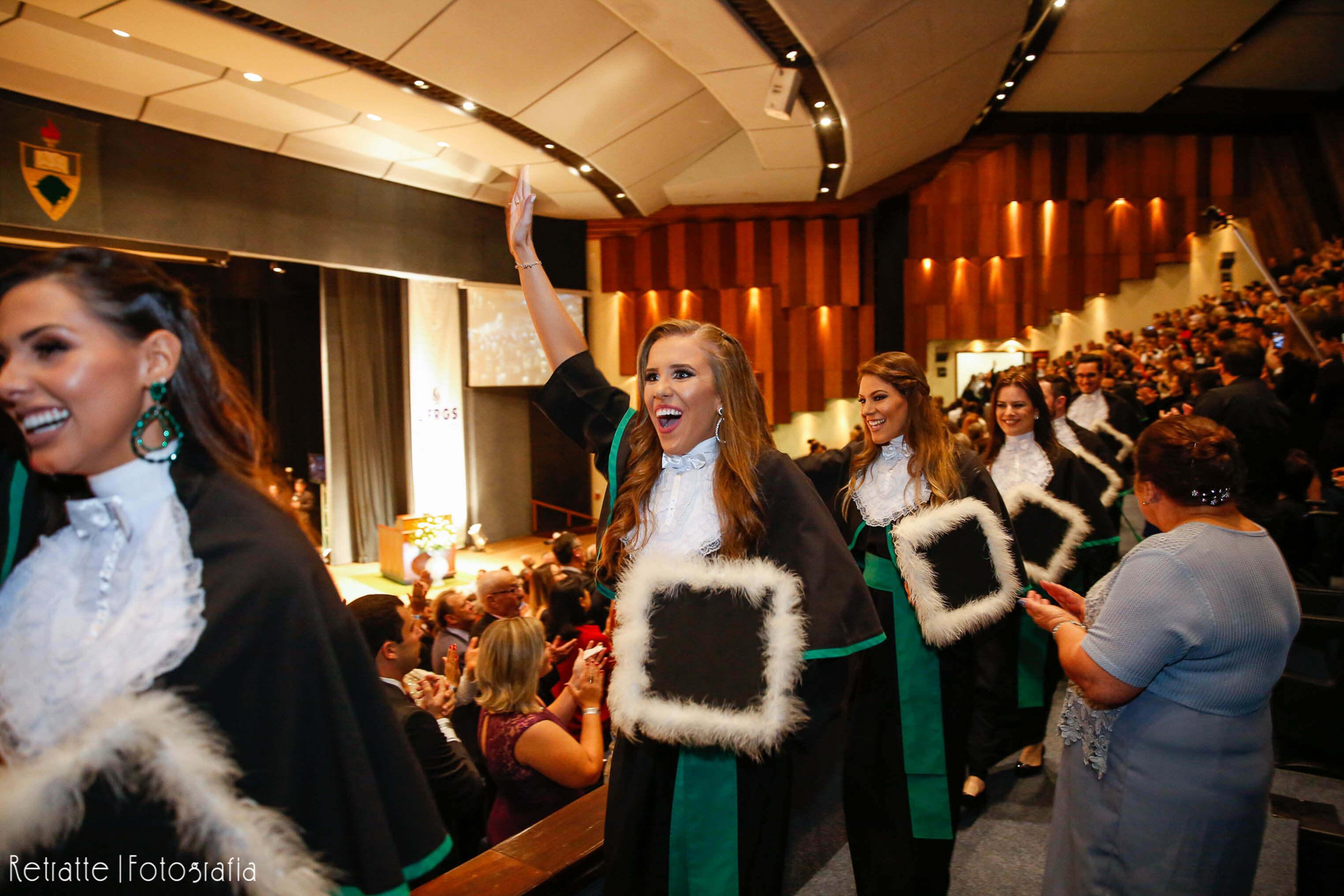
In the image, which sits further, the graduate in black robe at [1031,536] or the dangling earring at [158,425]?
the graduate in black robe at [1031,536]

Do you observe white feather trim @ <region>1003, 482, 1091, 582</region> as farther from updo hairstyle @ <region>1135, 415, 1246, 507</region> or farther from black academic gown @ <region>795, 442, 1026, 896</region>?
updo hairstyle @ <region>1135, 415, 1246, 507</region>

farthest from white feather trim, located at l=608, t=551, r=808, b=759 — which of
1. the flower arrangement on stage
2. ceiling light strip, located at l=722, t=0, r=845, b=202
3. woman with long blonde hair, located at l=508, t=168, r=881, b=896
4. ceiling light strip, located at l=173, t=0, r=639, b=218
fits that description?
the flower arrangement on stage

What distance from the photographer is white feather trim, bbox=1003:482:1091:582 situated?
9.36 feet

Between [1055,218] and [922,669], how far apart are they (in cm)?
1044

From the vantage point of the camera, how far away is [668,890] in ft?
4.83

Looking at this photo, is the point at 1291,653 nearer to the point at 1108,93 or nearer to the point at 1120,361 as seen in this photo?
the point at 1120,361

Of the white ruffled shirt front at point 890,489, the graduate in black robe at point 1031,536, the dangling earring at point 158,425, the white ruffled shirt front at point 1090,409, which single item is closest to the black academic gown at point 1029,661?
the graduate in black robe at point 1031,536

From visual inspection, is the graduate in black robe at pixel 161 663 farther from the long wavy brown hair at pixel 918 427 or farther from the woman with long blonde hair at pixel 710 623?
the long wavy brown hair at pixel 918 427

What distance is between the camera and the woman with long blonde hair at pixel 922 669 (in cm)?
215

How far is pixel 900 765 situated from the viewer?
2.18m

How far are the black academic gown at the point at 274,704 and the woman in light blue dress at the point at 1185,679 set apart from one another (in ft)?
4.24


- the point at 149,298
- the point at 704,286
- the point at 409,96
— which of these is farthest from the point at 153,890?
the point at 704,286

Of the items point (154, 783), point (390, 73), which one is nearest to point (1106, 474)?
point (154, 783)

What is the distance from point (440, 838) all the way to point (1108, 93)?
11588 millimetres
